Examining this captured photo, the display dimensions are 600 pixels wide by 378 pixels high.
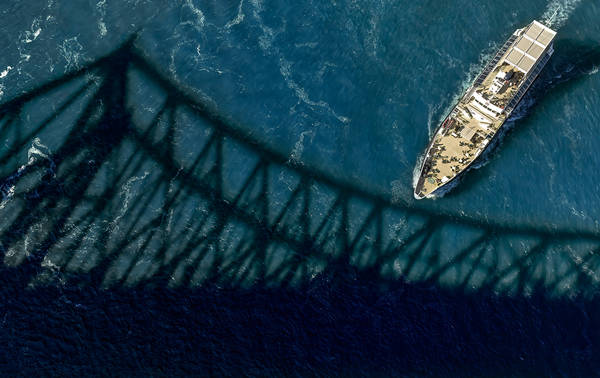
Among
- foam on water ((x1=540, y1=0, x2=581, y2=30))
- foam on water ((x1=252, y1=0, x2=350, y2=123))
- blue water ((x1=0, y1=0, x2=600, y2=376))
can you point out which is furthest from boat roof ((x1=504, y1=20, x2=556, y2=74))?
foam on water ((x1=252, y1=0, x2=350, y2=123))

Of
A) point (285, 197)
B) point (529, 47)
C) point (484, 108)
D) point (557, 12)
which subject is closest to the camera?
point (285, 197)

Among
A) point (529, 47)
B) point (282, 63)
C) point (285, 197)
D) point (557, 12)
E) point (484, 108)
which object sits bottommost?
point (285, 197)

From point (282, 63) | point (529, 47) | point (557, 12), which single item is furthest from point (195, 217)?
point (557, 12)

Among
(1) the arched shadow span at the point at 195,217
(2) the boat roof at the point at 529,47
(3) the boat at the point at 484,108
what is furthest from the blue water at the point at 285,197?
(2) the boat roof at the point at 529,47

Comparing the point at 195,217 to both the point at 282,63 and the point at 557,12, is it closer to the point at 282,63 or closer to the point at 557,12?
the point at 282,63

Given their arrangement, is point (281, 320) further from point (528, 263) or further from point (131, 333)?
point (528, 263)

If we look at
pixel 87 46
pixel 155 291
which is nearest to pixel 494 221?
pixel 155 291

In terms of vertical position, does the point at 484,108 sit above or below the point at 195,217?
above
